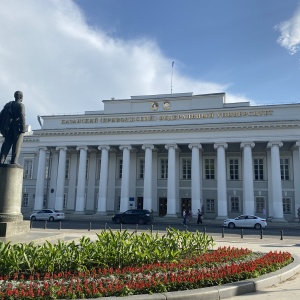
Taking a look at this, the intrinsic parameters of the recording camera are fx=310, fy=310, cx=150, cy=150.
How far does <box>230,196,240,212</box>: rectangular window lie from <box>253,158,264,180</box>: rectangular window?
355cm

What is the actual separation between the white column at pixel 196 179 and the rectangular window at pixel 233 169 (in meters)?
4.63

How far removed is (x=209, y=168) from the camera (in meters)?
39.8

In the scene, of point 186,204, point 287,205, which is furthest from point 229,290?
point 186,204

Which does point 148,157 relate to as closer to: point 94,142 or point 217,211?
point 94,142

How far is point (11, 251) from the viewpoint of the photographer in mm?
7305

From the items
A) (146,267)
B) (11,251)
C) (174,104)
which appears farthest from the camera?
(174,104)

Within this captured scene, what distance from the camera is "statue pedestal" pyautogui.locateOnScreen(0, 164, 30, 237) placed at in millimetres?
10573

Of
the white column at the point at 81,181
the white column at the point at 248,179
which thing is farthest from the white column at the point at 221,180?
the white column at the point at 81,181

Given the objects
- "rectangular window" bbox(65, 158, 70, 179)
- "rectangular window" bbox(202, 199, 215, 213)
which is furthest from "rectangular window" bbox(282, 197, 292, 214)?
"rectangular window" bbox(65, 158, 70, 179)

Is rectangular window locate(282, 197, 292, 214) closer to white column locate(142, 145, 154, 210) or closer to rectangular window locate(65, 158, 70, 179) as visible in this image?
white column locate(142, 145, 154, 210)

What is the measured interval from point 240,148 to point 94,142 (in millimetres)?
18651

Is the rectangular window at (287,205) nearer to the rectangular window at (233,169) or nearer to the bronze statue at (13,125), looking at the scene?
the rectangular window at (233,169)

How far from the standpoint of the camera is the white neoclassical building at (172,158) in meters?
35.7

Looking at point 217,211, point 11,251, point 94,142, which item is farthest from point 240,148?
point 11,251
